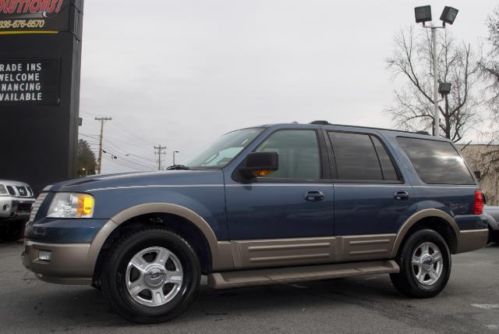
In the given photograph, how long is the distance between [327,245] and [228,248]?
1.09 metres

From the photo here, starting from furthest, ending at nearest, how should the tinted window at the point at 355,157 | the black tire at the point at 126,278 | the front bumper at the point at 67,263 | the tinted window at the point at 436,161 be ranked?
1. the tinted window at the point at 436,161
2. the tinted window at the point at 355,157
3. the black tire at the point at 126,278
4. the front bumper at the point at 67,263

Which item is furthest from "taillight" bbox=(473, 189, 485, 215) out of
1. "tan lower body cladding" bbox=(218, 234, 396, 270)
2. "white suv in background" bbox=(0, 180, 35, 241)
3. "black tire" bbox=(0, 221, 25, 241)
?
"black tire" bbox=(0, 221, 25, 241)

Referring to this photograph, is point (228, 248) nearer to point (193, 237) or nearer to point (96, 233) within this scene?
point (193, 237)

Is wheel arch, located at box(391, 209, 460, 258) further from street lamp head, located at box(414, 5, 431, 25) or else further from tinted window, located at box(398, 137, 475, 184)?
street lamp head, located at box(414, 5, 431, 25)

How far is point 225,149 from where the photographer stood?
571 centimetres

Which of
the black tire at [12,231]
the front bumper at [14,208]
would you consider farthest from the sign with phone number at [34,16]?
the black tire at [12,231]

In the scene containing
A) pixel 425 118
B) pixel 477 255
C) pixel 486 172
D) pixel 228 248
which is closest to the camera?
pixel 228 248

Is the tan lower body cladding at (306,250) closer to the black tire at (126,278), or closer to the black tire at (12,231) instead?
the black tire at (126,278)

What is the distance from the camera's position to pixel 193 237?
16.8 feet

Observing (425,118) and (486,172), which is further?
(425,118)

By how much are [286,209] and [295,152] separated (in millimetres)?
664

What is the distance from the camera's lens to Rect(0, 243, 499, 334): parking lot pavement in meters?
4.82

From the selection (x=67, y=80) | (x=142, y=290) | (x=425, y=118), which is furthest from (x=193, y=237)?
(x=425, y=118)

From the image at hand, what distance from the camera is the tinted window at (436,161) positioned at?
21.3ft
